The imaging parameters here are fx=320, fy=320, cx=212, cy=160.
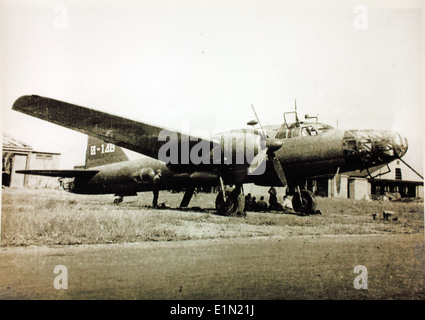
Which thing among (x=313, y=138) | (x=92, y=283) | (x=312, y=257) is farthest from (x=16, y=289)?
(x=313, y=138)

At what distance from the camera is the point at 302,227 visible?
599cm

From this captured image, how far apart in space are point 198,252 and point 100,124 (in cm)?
301

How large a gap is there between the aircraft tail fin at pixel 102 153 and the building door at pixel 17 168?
131 centimetres

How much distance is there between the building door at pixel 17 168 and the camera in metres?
→ 5.73

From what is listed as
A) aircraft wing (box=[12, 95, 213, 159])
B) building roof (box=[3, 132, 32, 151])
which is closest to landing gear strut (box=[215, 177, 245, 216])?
aircraft wing (box=[12, 95, 213, 159])

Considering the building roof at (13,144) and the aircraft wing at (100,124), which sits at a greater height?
the aircraft wing at (100,124)

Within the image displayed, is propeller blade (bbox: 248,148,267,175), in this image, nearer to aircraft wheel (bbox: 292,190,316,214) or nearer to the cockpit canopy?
the cockpit canopy

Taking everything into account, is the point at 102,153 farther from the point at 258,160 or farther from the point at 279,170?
the point at 279,170

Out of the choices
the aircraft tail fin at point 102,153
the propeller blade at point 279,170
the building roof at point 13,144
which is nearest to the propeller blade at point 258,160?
the propeller blade at point 279,170

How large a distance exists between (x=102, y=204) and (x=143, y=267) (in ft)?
7.84

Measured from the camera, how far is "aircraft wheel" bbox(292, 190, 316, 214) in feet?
23.3

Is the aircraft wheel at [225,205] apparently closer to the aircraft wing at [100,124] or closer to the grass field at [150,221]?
the grass field at [150,221]
